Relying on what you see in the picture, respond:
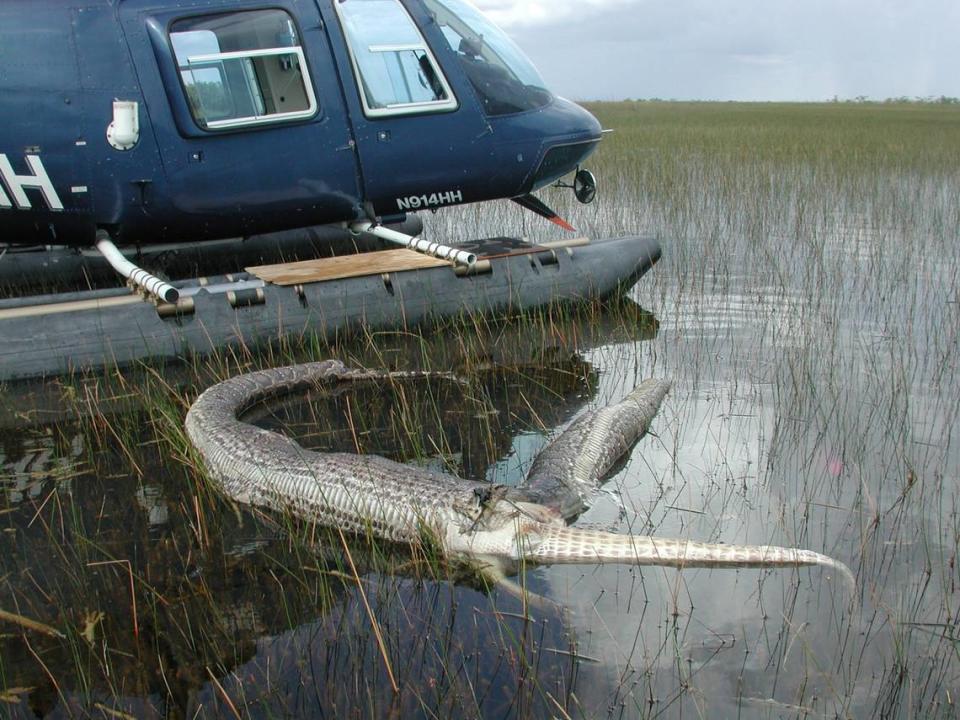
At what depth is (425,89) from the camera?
780 centimetres

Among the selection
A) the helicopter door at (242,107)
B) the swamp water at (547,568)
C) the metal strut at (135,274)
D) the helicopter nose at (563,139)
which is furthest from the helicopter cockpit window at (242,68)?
the helicopter nose at (563,139)

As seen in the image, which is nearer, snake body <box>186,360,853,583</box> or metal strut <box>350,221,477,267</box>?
snake body <box>186,360,853,583</box>

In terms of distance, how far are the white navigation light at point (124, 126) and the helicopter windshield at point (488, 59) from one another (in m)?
2.55

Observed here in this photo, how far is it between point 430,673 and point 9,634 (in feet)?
5.45

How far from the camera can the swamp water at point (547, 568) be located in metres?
3.29

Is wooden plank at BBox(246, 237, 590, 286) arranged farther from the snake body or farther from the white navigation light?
the snake body

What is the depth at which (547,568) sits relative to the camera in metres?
4.02

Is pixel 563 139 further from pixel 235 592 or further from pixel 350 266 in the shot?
pixel 235 592

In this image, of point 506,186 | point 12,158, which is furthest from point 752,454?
point 12,158

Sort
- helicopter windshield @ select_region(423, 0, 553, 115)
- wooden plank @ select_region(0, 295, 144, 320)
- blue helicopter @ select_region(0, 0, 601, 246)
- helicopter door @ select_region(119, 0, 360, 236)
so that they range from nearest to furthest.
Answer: wooden plank @ select_region(0, 295, 144, 320) → blue helicopter @ select_region(0, 0, 601, 246) → helicopter door @ select_region(119, 0, 360, 236) → helicopter windshield @ select_region(423, 0, 553, 115)

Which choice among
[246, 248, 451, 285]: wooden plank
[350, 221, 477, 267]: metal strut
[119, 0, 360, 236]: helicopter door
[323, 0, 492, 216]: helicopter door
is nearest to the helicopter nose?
[323, 0, 492, 216]: helicopter door

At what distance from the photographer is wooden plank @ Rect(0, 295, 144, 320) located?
6.34 meters

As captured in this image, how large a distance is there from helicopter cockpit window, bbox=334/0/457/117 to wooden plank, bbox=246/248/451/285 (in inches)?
44.9

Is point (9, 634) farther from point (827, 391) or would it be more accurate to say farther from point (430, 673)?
point (827, 391)
